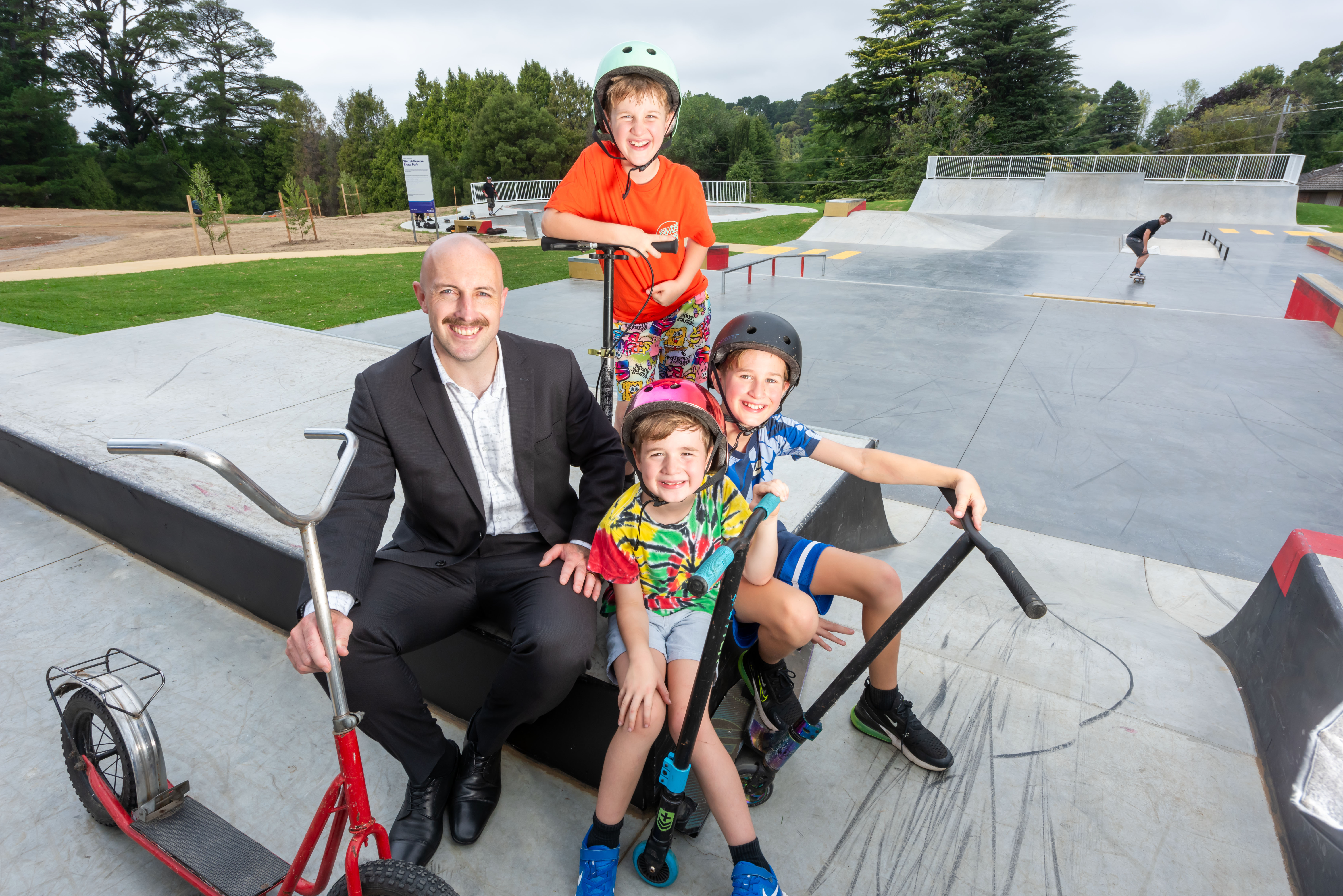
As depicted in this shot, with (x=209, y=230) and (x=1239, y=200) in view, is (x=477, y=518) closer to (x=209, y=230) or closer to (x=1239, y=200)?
(x=209, y=230)

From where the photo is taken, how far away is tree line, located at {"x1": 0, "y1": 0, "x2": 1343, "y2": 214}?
37250mm

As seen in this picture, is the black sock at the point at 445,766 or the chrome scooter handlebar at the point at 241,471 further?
the black sock at the point at 445,766

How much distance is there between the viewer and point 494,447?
2062mm

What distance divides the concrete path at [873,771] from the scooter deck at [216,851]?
131 millimetres

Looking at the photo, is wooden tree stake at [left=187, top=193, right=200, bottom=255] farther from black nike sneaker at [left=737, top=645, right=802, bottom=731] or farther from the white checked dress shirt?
black nike sneaker at [left=737, top=645, right=802, bottom=731]

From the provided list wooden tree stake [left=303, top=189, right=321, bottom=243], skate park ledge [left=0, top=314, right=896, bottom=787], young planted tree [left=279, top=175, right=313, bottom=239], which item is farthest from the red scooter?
young planted tree [left=279, top=175, right=313, bottom=239]

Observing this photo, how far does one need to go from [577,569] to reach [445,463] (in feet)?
1.65

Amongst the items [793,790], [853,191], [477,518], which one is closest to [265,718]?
[477,518]

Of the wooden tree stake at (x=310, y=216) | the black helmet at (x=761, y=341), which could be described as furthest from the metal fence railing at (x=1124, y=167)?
the black helmet at (x=761, y=341)

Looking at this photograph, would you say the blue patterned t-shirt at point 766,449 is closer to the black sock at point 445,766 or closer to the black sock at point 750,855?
the black sock at point 750,855

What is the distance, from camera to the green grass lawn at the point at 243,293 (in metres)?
8.58

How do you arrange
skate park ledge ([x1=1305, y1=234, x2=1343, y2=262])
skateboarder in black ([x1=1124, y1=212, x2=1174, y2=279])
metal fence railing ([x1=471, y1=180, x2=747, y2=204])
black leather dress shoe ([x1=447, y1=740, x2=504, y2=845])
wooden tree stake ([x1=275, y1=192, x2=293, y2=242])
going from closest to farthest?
1. black leather dress shoe ([x1=447, y1=740, x2=504, y2=845])
2. skateboarder in black ([x1=1124, y1=212, x2=1174, y2=279])
3. skate park ledge ([x1=1305, y1=234, x2=1343, y2=262])
4. wooden tree stake ([x1=275, y1=192, x2=293, y2=242])
5. metal fence railing ([x1=471, y1=180, x2=747, y2=204])

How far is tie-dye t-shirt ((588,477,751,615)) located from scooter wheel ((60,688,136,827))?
1298mm

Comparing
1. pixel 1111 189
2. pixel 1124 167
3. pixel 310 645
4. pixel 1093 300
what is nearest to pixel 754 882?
pixel 310 645
